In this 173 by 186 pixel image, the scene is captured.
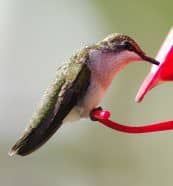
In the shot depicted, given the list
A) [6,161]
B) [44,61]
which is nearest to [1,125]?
[6,161]

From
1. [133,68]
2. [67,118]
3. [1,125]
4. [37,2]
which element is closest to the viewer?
[67,118]

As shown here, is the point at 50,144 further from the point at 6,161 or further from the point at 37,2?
the point at 37,2

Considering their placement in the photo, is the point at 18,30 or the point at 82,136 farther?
the point at 18,30

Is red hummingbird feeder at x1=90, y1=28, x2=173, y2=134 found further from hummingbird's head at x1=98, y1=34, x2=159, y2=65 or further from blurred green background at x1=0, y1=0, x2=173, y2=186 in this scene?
blurred green background at x1=0, y1=0, x2=173, y2=186

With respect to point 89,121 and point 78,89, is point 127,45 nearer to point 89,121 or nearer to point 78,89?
point 78,89

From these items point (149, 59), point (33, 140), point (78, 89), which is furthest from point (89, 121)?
point (149, 59)

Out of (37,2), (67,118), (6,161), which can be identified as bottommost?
(6,161)
